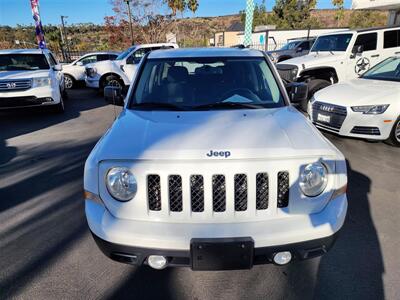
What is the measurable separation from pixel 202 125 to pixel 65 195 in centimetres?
233

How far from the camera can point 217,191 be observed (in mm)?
1956

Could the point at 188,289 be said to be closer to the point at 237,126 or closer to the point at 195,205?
the point at 195,205

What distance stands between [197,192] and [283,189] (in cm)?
56

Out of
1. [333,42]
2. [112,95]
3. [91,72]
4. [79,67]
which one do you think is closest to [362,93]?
[112,95]

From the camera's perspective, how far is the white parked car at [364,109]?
195 inches

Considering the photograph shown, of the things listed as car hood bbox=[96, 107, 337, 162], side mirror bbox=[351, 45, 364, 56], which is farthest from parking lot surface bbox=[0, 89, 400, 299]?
side mirror bbox=[351, 45, 364, 56]

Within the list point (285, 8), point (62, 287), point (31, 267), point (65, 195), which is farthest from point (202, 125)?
point (285, 8)

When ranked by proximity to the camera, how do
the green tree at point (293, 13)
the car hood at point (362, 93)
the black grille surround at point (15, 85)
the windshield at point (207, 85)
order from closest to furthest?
the windshield at point (207, 85), the car hood at point (362, 93), the black grille surround at point (15, 85), the green tree at point (293, 13)

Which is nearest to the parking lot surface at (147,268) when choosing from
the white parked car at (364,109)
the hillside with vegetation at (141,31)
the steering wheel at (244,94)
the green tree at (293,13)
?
the white parked car at (364,109)

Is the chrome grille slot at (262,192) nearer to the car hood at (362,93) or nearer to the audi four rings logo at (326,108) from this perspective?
the car hood at (362,93)

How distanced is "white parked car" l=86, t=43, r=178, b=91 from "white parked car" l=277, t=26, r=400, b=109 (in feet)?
16.5

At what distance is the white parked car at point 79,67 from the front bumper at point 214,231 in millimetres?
12586

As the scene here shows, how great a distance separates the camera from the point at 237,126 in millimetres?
2412

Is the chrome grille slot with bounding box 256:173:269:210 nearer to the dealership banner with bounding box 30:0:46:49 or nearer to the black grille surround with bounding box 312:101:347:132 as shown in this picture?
the black grille surround with bounding box 312:101:347:132
